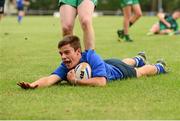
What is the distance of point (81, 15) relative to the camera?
25.0 ft

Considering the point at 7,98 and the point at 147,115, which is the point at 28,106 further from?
the point at 147,115

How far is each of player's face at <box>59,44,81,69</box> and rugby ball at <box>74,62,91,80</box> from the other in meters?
0.07

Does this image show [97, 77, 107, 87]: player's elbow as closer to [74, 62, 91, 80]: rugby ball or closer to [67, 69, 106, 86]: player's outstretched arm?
[67, 69, 106, 86]: player's outstretched arm

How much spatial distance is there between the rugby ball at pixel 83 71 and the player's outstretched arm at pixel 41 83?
282mm

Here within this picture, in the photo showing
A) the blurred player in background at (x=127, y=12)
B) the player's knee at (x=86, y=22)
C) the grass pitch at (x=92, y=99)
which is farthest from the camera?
the blurred player in background at (x=127, y=12)

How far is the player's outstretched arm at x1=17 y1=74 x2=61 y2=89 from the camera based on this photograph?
262 inches

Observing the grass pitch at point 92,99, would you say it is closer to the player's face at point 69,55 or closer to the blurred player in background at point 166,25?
the player's face at point 69,55

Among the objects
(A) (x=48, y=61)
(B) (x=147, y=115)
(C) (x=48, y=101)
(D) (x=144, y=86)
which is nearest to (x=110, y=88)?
(D) (x=144, y=86)

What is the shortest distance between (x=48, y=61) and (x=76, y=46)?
350cm

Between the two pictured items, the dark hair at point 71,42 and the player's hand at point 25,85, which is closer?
the player's hand at point 25,85

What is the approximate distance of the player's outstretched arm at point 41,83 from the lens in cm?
665

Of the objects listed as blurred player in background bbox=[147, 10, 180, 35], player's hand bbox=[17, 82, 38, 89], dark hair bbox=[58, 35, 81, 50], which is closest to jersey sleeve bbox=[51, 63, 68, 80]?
dark hair bbox=[58, 35, 81, 50]

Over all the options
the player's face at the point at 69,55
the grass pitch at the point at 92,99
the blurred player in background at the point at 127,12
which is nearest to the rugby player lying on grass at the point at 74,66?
the player's face at the point at 69,55

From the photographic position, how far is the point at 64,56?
6863 mm
